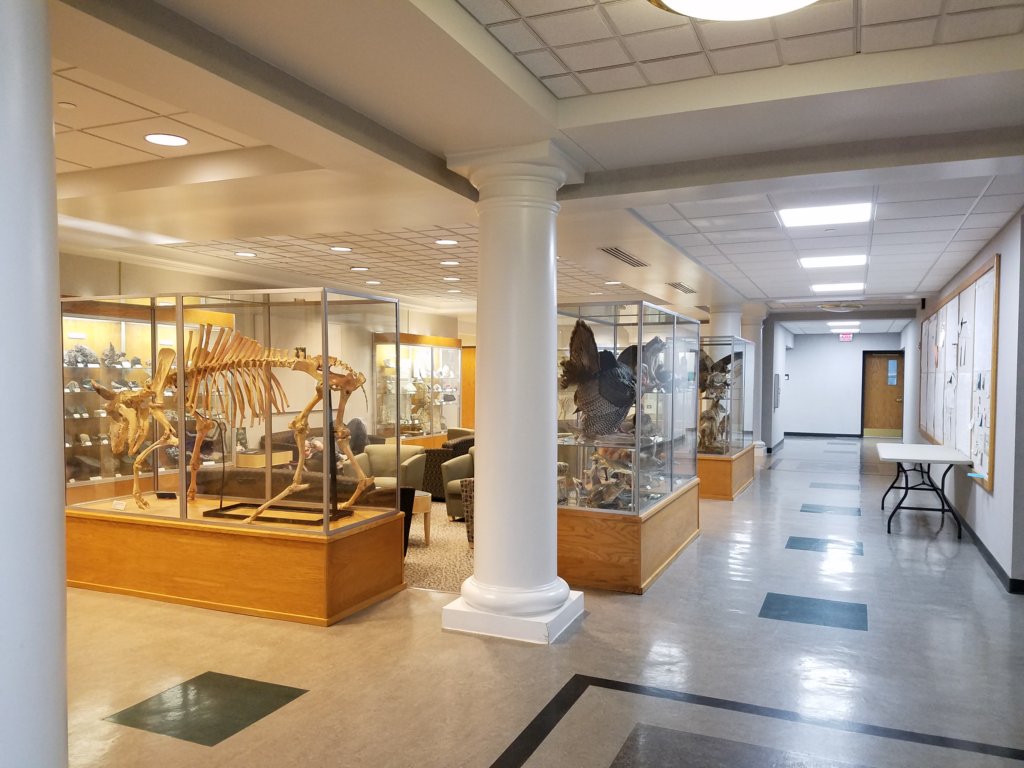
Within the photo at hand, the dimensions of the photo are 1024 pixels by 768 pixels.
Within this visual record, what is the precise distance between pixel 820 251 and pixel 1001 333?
2.03m

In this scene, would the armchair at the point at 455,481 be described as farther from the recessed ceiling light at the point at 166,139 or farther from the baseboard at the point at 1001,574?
the baseboard at the point at 1001,574

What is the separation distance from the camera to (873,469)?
12883 millimetres

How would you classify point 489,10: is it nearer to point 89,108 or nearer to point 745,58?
point 745,58

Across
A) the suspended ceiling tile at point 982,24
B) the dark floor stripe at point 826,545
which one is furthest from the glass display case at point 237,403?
the dark floor stripe at point 826,545

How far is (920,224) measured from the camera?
614 centimetres

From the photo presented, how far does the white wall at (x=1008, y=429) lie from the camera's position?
524cm

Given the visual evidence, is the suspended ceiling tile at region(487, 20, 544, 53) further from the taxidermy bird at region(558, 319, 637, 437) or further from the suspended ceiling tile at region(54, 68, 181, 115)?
the taxidermy bird at region(558, 319, 637, 437)

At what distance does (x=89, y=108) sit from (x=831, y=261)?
7.04 metres

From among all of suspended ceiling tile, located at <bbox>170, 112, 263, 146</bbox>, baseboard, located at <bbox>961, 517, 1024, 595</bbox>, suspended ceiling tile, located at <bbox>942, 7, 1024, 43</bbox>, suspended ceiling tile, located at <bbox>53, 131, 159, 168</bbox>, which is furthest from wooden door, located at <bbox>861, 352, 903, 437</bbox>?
suspended ceiling tile, located at <bbox>53, 131, 159, 168</bbox>

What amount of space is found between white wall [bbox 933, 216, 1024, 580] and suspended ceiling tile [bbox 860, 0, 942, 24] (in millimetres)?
3198

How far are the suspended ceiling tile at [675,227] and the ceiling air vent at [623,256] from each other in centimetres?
61

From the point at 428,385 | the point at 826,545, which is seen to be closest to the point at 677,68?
the point at 826,545

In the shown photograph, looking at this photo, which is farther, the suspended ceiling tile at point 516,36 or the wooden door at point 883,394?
the wooden door at point 883,394

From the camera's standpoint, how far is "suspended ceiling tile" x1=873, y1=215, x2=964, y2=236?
5895 millimetres
